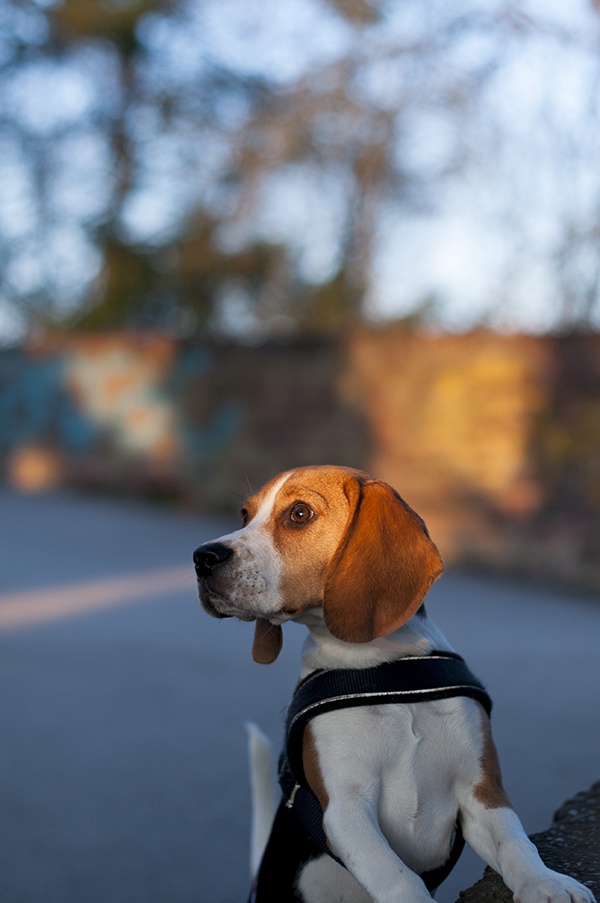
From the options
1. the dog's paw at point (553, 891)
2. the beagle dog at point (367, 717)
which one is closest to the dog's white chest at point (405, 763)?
the beagle dog at point (367, 717)

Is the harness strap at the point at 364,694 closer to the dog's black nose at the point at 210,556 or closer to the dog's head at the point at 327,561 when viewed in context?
the dog's head at the point at 327,561

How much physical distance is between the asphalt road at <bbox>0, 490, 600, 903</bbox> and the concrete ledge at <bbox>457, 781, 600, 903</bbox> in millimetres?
425

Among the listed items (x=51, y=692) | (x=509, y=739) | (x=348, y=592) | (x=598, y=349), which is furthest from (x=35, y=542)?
(x=348, y=592)

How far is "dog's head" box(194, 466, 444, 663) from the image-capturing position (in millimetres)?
2174

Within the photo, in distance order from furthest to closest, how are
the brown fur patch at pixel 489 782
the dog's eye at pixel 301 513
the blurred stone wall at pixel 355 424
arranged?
the blurred stone wall at pixel 355 424 < the dog's eye at pixel 301 513 < the brown fur patch at pixel 489 782

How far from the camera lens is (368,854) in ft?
6.25

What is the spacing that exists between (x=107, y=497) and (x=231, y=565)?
8915 mm

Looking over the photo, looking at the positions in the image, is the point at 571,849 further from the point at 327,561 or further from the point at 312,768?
the point at 327,561

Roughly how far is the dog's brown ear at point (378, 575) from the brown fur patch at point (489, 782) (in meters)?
0.31

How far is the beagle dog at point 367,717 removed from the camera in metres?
1.96

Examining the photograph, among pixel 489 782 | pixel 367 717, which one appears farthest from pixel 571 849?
pixel 367 717

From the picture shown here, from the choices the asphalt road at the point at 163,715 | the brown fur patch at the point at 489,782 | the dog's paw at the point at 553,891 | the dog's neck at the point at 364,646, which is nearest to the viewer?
the dog's paw at the point at 553,891

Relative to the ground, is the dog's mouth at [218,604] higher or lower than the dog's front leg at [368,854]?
higher

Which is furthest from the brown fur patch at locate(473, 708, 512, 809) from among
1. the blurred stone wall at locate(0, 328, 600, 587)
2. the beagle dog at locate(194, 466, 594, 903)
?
the blurred stone wall at locate(0, 328, 600, 587)
